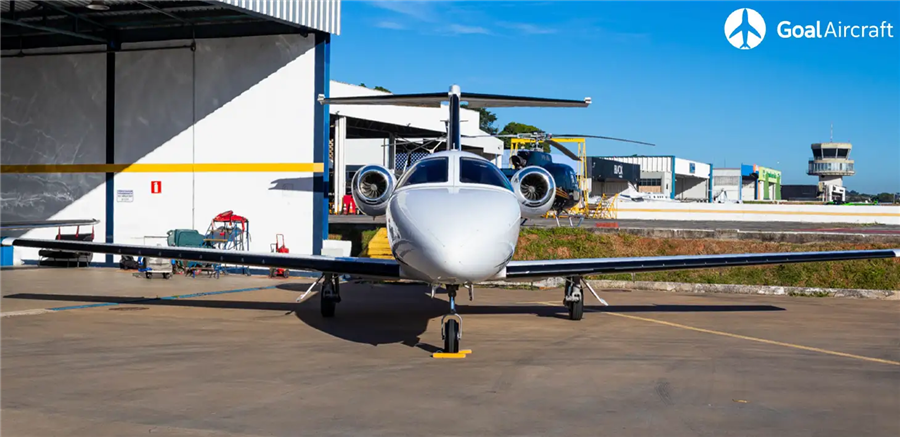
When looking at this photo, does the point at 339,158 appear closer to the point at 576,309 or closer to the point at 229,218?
the point at 229,218

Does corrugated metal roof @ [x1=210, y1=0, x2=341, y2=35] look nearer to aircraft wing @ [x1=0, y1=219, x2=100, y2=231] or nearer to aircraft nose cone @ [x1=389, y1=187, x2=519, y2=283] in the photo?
aircraft wing @ [x1=0, y1=219, x2=100, y2=231]

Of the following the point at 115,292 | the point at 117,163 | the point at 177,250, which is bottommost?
the point at 115,292

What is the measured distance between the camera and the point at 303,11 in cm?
1936

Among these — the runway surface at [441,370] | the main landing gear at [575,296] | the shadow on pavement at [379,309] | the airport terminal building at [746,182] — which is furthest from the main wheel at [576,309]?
the airport terminal building at [746,182]

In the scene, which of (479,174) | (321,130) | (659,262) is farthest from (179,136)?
(659,262)

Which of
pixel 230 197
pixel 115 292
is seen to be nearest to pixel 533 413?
pixel 115 292

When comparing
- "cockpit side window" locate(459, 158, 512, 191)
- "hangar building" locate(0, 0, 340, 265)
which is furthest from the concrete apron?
"hangar building" locate(0, 0, 340, 265)

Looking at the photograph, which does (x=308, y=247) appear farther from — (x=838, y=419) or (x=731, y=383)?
(x=838, y=419)

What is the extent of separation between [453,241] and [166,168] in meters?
16.3

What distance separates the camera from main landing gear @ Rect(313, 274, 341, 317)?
12.5 metres

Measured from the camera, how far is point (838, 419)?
6320mm

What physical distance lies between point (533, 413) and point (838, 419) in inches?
98.5

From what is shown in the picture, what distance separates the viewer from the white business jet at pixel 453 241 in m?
8.45

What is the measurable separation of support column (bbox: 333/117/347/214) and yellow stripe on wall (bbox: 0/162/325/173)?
38.4 ft
